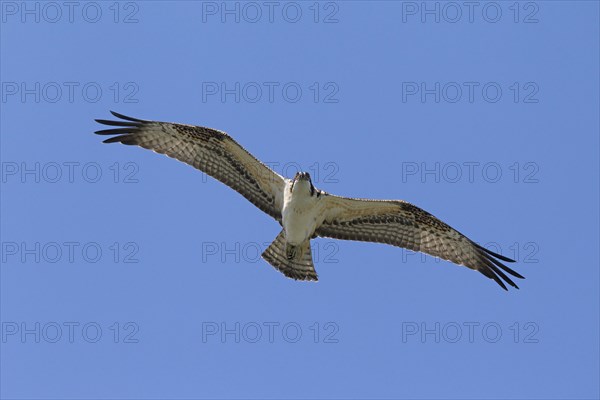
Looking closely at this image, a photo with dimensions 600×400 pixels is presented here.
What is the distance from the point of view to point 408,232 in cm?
1838

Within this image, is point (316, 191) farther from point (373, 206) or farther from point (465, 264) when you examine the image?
point (465, 264)

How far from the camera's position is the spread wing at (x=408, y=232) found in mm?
18016

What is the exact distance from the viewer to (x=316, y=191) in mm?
17281

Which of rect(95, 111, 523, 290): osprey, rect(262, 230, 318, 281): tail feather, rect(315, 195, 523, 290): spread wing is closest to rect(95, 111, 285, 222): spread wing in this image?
rect(95, 111, 523, 290): osprey

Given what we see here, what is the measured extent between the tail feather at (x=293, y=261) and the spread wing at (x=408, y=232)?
45 centimetres

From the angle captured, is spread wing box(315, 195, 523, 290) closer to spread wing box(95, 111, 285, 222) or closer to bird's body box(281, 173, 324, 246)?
bird's body box(281, 173, 324, 246)

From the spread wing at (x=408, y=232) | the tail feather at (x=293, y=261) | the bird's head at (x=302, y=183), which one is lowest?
the tail feather at (x=293, y=261)

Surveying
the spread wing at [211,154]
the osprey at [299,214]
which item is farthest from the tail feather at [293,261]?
the spread wing at [211,154]

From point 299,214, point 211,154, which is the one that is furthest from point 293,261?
point 211,154

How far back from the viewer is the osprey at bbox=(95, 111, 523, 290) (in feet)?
58.0

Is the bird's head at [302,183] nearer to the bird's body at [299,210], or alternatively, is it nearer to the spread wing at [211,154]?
the bird's body at [299,210]

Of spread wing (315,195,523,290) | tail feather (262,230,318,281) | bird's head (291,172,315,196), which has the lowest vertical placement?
tail feather (262,230,318,281)

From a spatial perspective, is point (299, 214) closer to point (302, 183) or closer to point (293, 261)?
point (302, 183)

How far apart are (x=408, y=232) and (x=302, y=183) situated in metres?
2.37
